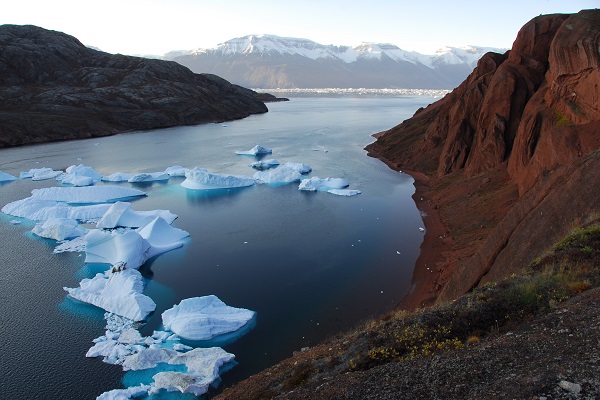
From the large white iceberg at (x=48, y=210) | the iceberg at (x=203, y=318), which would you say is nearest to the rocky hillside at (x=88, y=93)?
the large white iceberg at (x=48, y=210)

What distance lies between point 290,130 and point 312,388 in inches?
2746

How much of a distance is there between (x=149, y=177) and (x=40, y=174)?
10418 mm

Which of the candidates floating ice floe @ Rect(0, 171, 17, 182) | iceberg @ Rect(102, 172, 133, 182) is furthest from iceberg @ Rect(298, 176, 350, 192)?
floating ice floe @ Rect(0, 171, 17, 182)

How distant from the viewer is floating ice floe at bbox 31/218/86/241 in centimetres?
2500

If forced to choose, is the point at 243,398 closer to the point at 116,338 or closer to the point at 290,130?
the point at 116,338

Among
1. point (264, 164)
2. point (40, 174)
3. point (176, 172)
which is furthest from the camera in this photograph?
point (264, 164)

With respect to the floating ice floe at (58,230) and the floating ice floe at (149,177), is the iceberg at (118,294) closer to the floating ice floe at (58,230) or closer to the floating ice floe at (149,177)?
the floating ice floe at (58,230)

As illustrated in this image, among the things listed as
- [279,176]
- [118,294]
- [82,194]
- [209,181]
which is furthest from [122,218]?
[279,176]

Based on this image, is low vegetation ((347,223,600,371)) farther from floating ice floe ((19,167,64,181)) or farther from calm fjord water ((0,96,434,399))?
floating ice floe ((19,167,64,181))

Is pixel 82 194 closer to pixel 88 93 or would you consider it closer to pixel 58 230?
pixel 58 230

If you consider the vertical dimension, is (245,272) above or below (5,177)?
below

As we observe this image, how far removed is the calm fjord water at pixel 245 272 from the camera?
568 inches

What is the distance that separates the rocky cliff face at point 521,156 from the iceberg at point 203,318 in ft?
24.5

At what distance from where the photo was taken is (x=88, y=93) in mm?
83938
